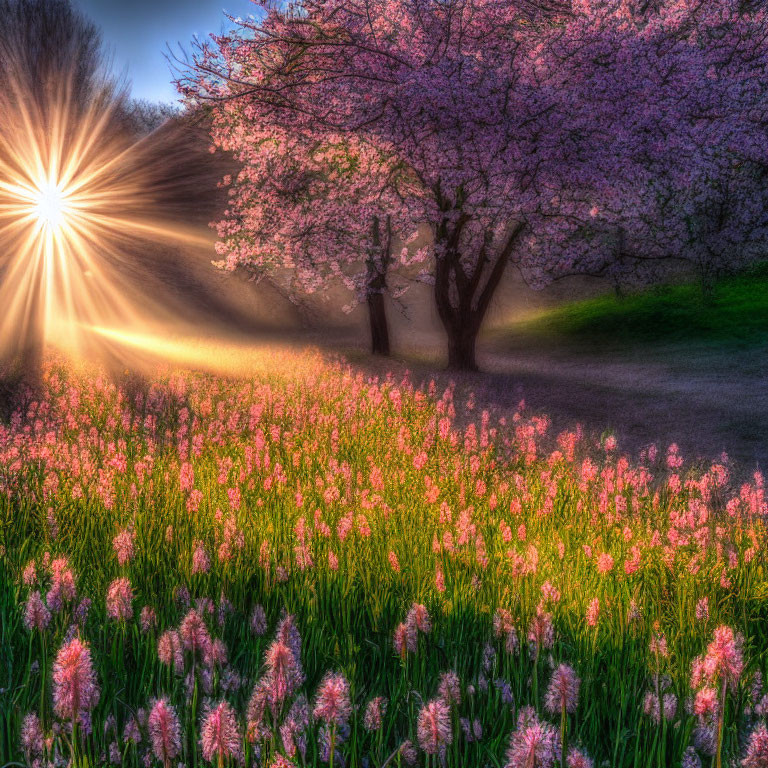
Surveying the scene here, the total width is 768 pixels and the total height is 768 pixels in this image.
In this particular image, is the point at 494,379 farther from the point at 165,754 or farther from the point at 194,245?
the point at 194,245

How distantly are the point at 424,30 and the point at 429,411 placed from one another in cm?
722

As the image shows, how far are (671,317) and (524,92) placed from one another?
17248mm

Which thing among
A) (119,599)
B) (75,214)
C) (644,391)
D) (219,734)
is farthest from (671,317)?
(219,734)

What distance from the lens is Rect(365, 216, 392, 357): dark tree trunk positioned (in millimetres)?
18891

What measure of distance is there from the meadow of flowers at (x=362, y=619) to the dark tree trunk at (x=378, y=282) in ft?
42.0

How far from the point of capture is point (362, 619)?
10.7 ft

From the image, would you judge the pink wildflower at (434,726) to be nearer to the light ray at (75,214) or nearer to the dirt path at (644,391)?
the dirt path at (644,391)

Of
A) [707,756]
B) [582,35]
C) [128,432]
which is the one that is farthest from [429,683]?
[582,35]

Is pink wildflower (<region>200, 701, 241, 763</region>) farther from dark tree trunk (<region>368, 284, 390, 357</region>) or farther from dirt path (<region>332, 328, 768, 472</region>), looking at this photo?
dark tree trunk (<region>368, 284, 390, 357</region>)

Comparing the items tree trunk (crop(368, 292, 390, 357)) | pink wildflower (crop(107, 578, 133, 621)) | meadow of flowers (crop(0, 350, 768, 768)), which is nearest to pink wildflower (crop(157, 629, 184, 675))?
meadow of flowers (crop(0, 350, 768, 768))

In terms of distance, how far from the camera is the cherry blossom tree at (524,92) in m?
11.5

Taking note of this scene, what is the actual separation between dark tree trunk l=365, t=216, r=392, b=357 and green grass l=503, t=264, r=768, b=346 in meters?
8.98

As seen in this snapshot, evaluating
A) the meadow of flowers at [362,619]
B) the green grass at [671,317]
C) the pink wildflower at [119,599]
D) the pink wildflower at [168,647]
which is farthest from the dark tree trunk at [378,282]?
Answer: the pink wildflower at [168,647]

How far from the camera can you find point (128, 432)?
7422 mm
